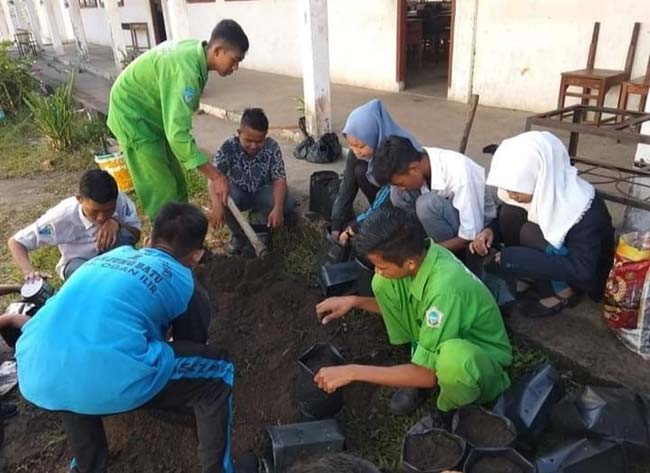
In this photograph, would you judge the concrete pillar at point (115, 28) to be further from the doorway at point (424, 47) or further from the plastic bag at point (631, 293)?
the plastic bag at point (631, 293)

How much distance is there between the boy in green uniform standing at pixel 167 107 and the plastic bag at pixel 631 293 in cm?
204

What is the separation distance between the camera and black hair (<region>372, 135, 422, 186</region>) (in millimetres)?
2566

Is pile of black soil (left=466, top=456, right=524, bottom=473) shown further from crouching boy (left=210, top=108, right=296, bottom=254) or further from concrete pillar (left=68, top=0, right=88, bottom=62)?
concrete pillar (left=68, top=0, right=88, bottom=62)

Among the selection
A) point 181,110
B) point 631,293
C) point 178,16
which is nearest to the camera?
point 631,293

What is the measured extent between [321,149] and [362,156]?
197 cm

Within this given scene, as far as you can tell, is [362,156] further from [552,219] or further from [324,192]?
[552,219]

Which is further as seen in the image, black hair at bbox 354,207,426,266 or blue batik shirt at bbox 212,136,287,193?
blue batik shirt at bbox 212,136,287,193

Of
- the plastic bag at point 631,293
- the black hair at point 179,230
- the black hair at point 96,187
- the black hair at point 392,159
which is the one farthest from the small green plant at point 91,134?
the plastic bag at point 631,293

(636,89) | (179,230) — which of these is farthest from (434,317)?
(636,89)

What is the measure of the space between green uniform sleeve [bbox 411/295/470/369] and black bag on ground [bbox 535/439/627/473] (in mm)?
483

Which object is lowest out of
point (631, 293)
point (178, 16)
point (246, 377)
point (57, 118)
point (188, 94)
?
point (246, 377)

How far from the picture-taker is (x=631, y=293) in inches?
86.4

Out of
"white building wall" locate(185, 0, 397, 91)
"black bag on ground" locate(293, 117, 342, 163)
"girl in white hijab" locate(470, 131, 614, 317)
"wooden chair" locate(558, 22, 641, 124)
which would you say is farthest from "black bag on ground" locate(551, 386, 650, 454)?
"white building wall" locate(185, 0, 397, 91)

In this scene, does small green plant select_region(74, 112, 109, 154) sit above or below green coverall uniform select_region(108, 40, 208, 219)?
below
